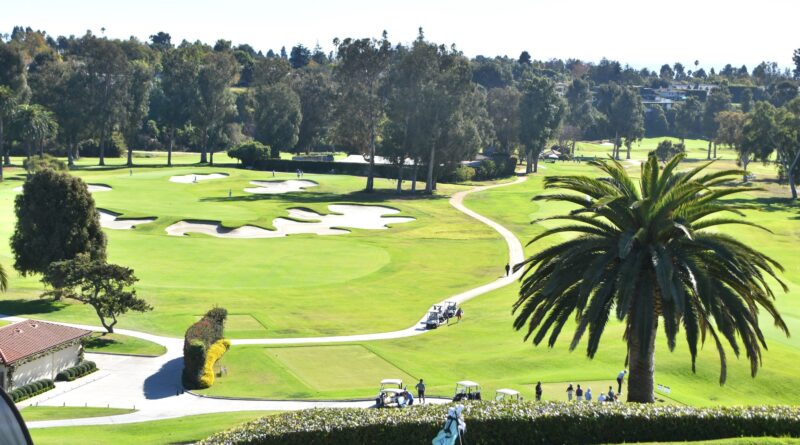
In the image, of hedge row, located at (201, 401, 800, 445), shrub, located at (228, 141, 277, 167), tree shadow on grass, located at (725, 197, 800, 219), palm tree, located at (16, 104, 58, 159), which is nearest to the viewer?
hedge row, located at (201, 401, 800, 445)

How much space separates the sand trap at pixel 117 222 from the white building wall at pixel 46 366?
47342 millimetres

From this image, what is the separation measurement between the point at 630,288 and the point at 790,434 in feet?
17.5

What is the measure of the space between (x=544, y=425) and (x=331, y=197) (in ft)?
351

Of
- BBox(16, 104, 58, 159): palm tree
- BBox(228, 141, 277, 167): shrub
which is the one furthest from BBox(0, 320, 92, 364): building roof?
BBox(228, 141, 277, 167): shrub

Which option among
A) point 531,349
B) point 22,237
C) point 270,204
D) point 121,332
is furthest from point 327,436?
point 270,204

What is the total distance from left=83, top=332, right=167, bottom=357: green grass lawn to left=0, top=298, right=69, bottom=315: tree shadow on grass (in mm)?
6960

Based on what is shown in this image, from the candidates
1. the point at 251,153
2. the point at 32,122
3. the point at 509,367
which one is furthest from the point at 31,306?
the point at 251,153

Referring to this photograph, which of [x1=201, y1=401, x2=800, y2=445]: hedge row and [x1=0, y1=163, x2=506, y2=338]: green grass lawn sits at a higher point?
[x1=201, y1=401, x2=800, y2=445]: hedge row

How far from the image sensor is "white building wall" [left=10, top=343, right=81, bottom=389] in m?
46.2

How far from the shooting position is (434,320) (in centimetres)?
6019

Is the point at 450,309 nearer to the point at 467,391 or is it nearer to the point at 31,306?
the point at 467,391

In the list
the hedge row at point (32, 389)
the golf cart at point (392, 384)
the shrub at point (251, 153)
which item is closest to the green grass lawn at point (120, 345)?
the hedge row at point (32, 389)

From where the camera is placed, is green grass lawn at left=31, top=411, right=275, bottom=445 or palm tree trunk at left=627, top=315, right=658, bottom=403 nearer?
palm tree trunk at left=627, top=315, right=658, bottom=403

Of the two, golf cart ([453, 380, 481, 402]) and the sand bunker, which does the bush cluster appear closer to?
golf cart ([453, 380, 481, 402])
